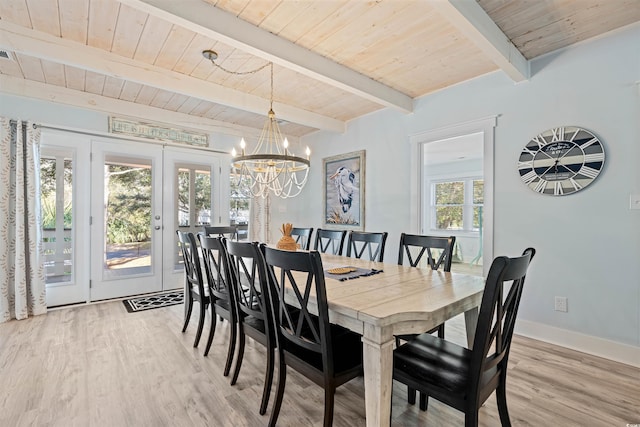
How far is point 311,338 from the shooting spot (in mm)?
1715

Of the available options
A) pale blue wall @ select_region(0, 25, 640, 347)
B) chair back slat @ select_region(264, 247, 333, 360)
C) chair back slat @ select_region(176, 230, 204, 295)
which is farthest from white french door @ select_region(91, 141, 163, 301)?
chair back slat @ select_region(264, 247, 333, 360)

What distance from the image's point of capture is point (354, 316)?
1285mm

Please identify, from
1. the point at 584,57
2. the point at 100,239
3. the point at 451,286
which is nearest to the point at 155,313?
the point at 100,239

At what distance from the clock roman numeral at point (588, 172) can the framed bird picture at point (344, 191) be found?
2.36 m

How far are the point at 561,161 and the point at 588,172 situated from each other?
0.20 meters

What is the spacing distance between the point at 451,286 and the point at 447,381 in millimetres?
562

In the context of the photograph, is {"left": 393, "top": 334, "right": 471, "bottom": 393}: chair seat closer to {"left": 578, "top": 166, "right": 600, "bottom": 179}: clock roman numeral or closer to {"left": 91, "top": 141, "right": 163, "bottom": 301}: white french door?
{"left": 578, "top": 166, "right": 600, "bottom": 179}: clock roman numeral

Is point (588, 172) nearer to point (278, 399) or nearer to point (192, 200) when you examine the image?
point (278, 399)

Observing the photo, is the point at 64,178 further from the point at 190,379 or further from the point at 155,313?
the point at 190,379

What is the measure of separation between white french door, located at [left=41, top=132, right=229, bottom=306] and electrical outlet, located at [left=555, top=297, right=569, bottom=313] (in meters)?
4.19

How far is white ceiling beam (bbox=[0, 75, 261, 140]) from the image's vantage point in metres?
3.14

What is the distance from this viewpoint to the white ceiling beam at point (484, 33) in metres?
1.79

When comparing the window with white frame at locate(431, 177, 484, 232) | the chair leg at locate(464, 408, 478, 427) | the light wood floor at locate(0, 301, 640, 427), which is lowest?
the light wood floor at locate(0, 301, 640, 427)

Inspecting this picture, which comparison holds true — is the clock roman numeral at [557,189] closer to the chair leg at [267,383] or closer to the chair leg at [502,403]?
the chair leg at [502,403]
